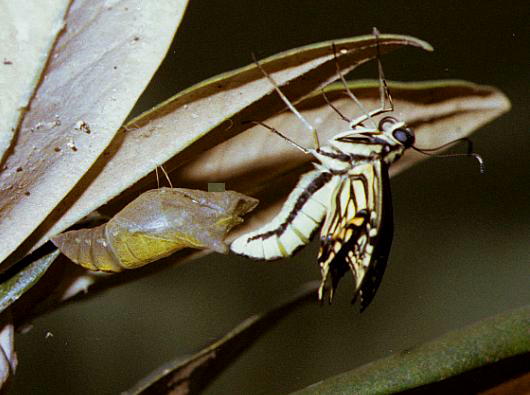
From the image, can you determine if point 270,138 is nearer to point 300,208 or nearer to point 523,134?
point 300,208

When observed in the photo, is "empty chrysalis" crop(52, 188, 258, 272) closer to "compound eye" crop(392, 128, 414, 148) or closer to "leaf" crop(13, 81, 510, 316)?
"leaf" crop(13, 81, 510, 316)

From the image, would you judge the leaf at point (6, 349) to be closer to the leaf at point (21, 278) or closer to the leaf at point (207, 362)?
the leaf at point (21, 278)

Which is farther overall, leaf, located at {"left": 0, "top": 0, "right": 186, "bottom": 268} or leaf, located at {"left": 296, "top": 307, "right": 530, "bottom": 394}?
leaf, located at {"left": 296, "top": 307, "right": 530, "bottom": 394}

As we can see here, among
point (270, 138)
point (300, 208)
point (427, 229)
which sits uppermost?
point (270, 138)

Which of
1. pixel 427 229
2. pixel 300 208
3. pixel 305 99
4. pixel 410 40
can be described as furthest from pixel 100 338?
pixel 410 40

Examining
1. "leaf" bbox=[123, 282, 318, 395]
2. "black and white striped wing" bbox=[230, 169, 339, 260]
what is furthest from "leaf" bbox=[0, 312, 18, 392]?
"black and white striped wing" bbox=[230, 169, 339, 260]

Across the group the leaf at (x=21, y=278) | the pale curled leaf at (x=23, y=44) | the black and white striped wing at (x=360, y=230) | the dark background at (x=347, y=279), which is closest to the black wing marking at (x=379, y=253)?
the black and white striped wing at (x=360, y=230)

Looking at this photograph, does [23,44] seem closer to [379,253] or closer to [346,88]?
[346,88]
